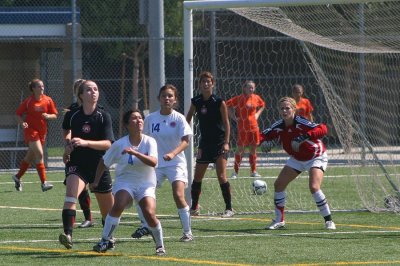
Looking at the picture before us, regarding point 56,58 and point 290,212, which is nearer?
point 290,212

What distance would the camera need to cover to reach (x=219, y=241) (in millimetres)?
12352

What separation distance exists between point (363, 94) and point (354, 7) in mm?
3659

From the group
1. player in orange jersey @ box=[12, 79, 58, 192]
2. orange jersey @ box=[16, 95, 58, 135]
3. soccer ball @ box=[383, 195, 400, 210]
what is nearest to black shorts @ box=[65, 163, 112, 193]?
soccer ball @ box=[383, 195, 400, 210]

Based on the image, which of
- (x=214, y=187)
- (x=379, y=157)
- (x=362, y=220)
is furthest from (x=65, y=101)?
(x=362, y=220)

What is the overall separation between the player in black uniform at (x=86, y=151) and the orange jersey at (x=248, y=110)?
9.62 meters

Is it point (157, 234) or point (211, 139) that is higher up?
point (211, 139)

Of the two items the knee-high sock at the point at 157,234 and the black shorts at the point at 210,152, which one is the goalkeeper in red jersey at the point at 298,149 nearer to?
the black shorts at the point at 210,152

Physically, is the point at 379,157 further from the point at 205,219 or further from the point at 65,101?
the point at 65,101

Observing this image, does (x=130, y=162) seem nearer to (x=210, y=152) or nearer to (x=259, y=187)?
(x=210, y=152)

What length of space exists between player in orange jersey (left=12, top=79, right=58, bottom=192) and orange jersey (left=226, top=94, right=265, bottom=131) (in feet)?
12.2

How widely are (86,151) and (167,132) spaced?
4.34 feet

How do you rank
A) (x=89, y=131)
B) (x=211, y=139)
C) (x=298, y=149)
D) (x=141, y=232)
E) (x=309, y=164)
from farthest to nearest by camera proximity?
1. (x=211, y=139)
2. (x=309, y=164)
3. (x=298, y=149)
4. (x=141, y=232)
5. (x=89, y=131)

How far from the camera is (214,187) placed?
63.3 feet

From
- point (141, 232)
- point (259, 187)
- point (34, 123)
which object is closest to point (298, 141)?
point (141, 232)
